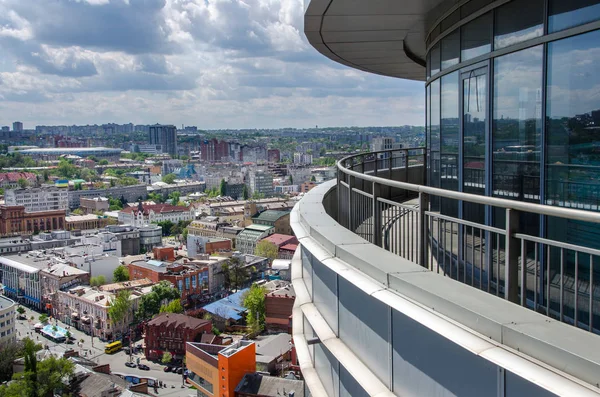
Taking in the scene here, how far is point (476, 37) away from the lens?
5117 millimetres

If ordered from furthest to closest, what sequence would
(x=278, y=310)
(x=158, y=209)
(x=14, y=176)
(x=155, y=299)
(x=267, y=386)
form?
1. (x=14, y=176)
2. (x=158, y=209)
3. (x=155, y=299)
4. (x=278, y=310)
5. (x=267, y=386)

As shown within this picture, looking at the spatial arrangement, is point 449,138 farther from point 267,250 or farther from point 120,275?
point 267,250

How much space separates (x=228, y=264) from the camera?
190 feet

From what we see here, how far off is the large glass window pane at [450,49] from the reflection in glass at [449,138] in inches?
5.1

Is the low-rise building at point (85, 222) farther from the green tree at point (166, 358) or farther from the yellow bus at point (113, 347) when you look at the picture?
the green tree at point (166, 358)

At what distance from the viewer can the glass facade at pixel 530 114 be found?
3.74 meters

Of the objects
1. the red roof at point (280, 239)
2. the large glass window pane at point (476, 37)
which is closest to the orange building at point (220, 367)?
the large glass window pane at point (476, 37)

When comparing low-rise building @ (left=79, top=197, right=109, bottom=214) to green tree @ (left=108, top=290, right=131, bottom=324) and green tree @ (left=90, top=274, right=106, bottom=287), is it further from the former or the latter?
green tree @ (left=108, top=290, right=131, bottom=324)

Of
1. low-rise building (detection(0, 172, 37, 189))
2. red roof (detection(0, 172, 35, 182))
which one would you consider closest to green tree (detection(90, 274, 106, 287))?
low-rise building (detection(0, 172, 37, 189))

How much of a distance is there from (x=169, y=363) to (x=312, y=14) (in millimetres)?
37155

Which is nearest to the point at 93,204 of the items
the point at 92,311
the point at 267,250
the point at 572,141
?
the point at 267,250

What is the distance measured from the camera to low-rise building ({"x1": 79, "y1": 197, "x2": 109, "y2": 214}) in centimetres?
10538

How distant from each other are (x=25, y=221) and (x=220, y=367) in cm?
6679

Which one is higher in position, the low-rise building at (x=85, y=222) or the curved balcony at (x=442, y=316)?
the curved balcony at (x=442, y=316)
